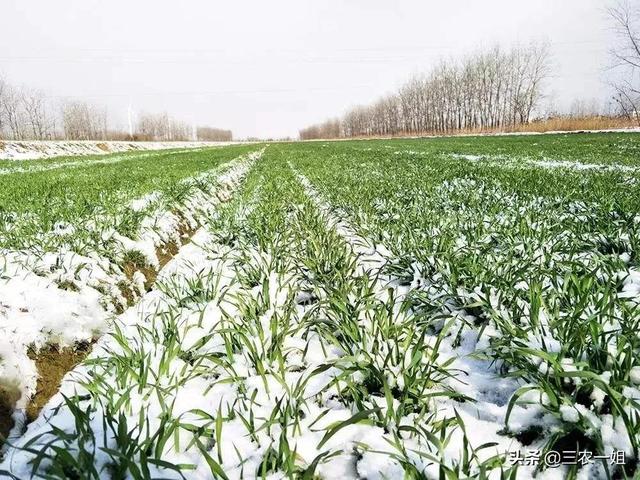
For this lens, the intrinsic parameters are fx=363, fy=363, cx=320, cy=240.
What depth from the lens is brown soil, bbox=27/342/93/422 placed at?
7.32 feet

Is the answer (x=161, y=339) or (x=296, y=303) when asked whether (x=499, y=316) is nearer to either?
(x=296, y=303)

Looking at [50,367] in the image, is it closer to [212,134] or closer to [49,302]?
[49,302]

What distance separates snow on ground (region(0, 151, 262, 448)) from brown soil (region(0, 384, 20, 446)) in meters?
0.03

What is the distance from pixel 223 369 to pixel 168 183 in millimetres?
6603

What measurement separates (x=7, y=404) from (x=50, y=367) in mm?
391

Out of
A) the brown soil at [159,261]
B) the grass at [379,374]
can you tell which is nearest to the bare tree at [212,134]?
the brown soil at [159,261]

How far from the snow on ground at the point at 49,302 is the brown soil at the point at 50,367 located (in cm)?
4

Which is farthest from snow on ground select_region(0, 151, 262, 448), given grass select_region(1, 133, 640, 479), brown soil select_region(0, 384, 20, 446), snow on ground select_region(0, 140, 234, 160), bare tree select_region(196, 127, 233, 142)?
bare tree select_region(196, 127, 233, 142)

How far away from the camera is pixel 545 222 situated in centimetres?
418

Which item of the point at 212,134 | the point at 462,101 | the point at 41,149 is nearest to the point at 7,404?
the point at 41,149

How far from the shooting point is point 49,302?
277cm

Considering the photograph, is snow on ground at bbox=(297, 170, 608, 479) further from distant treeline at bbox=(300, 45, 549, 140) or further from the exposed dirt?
→ distant treeline at bbox=(300, 45, 549, 140)

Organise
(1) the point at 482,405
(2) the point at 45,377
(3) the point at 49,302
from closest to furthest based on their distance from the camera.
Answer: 1. (1) the point at 482,405
2. (2) the point at 45,377
3. (3) the point at 49,302

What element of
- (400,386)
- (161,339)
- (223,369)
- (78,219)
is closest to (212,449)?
(223,369)
